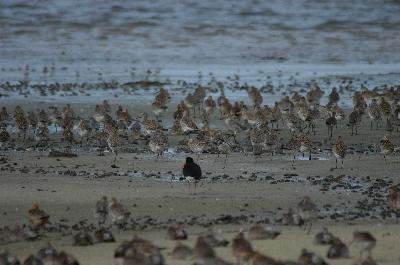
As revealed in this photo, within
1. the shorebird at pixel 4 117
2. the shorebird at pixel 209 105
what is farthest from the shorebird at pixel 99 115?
the shorebird at pixel 209 105

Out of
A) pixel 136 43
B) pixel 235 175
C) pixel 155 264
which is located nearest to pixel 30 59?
pixel 136 43

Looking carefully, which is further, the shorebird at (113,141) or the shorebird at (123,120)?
the shorebird at (123,120)

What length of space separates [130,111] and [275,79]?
26.5 ft

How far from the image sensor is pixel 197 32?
152 feet

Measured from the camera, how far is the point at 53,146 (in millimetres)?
21391

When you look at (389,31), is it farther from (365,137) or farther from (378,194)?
(378,194)

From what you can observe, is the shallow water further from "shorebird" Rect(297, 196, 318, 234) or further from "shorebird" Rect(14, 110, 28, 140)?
"shorebird" Rect(297, 196, 318, 234)

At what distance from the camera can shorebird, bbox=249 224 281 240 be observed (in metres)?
12.6

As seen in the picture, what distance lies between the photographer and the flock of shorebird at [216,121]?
783 inches

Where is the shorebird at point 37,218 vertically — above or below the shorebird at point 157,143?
below

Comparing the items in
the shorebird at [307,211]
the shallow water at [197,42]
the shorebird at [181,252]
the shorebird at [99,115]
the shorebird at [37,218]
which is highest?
the shallow water at [197,42]

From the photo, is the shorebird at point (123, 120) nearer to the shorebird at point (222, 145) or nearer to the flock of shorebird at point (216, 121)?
the flock of shorebird at point (216, 121)

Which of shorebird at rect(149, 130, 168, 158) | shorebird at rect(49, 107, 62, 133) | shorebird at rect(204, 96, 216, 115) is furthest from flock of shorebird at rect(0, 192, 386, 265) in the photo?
shorebird at rect(204, 96, 216, 115)

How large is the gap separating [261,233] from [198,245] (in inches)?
64.1
